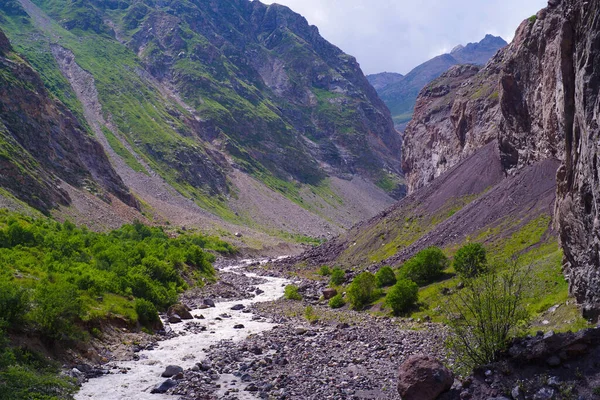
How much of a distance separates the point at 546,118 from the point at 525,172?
7.98 meters

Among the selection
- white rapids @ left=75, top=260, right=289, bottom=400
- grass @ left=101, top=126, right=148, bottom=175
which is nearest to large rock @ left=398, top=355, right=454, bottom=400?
white rapids @ left=75, top=260, right=289, bottom=400

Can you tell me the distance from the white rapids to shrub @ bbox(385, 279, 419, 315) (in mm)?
11476

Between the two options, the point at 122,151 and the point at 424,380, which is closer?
the point at 424,380

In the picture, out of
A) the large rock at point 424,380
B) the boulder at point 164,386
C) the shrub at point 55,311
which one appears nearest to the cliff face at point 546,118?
the large rock at point 424,380

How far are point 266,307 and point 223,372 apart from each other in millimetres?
25562

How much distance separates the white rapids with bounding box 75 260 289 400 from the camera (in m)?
23.5

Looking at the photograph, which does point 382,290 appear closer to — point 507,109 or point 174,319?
point 174,319

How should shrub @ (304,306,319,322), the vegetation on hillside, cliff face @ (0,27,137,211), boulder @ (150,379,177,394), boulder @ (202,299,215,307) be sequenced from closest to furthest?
the vegetation on hillside < boulder @ (150,379,177,394) < shrub @ (304,306,319,322) < boulder @ (202,299,215,307) < cliff face @ (0,27,137,211)

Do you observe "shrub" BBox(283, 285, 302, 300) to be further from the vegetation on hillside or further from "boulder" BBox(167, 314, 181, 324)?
"boulder" BBox(167, 314, 181, 324)

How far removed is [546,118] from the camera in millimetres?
60688

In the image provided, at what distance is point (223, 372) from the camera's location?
27469mm

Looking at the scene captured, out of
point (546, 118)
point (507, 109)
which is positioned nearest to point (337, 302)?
point (546, 118)

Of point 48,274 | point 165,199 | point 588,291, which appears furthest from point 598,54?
point 165,199

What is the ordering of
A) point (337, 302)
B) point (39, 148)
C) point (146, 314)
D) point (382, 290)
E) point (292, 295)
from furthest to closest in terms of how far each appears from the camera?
point (39, 148) < point (292, 295) < point (337, 302) < point (382, 290) < point (146, 314)
